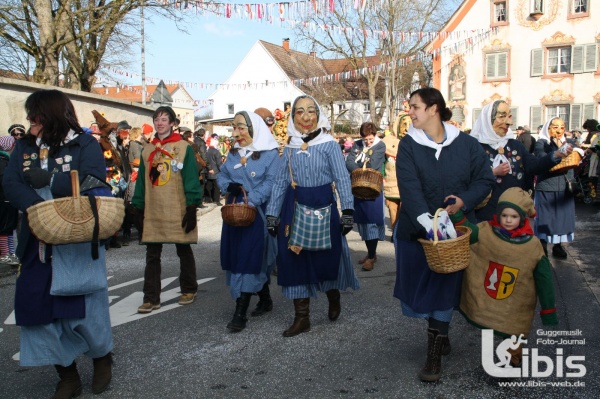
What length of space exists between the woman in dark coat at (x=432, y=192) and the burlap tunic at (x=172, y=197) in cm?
254

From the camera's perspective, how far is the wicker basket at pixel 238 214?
528 centimetres

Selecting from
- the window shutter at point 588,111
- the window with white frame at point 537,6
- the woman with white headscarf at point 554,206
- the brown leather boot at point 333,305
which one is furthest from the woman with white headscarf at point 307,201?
the window with white frame at point 537,6

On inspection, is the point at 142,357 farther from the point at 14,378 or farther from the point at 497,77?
the point at 497,77

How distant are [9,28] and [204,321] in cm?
1612

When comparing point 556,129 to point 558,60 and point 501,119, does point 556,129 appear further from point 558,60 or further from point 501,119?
point 558,60

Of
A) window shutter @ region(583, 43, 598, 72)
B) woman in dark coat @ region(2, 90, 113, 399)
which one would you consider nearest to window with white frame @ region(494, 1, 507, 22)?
window shutter @ region(583, 43, 598, 72)

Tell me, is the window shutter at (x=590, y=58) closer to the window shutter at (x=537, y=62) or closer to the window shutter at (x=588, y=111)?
the window shutter at (x=588, y=111)

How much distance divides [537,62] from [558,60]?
3.27 feet

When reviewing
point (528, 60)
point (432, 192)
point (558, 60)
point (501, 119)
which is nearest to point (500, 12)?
point (528, 60)

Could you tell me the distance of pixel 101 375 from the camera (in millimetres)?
4023

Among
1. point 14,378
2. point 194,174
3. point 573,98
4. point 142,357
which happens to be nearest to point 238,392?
point 142,357

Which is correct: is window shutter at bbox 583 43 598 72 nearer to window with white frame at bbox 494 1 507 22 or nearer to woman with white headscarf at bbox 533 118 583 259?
window with white frame at bbox 494 1 507 22

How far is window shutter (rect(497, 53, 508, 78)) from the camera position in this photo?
30.5 metres

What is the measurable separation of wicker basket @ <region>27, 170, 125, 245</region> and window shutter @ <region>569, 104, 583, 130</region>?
98.7 ft
